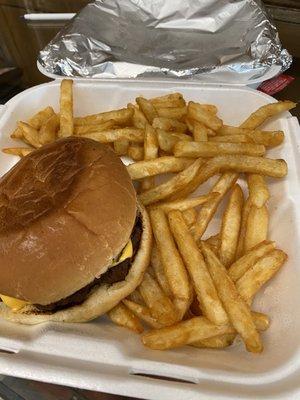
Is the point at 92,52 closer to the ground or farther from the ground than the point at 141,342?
farther from the ground

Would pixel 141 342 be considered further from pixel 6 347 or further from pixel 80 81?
pixel 80 81

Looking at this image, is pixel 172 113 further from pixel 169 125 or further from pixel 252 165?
pixel 252 165

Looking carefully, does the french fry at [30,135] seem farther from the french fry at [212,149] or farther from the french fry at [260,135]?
the french fry at [260,135]

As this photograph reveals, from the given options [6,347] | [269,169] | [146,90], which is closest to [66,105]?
[146,90]

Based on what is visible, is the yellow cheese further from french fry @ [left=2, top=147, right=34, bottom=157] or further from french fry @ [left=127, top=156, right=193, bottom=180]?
french fry @ [left=2, top=147, right=34, bottom=157]

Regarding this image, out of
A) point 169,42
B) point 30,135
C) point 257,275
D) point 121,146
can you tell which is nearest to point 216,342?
point 257,275

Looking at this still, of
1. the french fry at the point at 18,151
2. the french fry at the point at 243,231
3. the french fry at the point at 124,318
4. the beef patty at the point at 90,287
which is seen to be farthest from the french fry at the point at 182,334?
the french fry at the point at 18,151

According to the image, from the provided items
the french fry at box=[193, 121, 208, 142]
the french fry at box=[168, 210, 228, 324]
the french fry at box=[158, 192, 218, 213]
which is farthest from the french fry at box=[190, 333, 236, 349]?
the french fry at box=[193, 121, 208, 142]

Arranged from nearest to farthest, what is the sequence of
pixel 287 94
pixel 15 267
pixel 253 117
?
pixel 15 267 → pixel 253 117 → pixel 287 94
